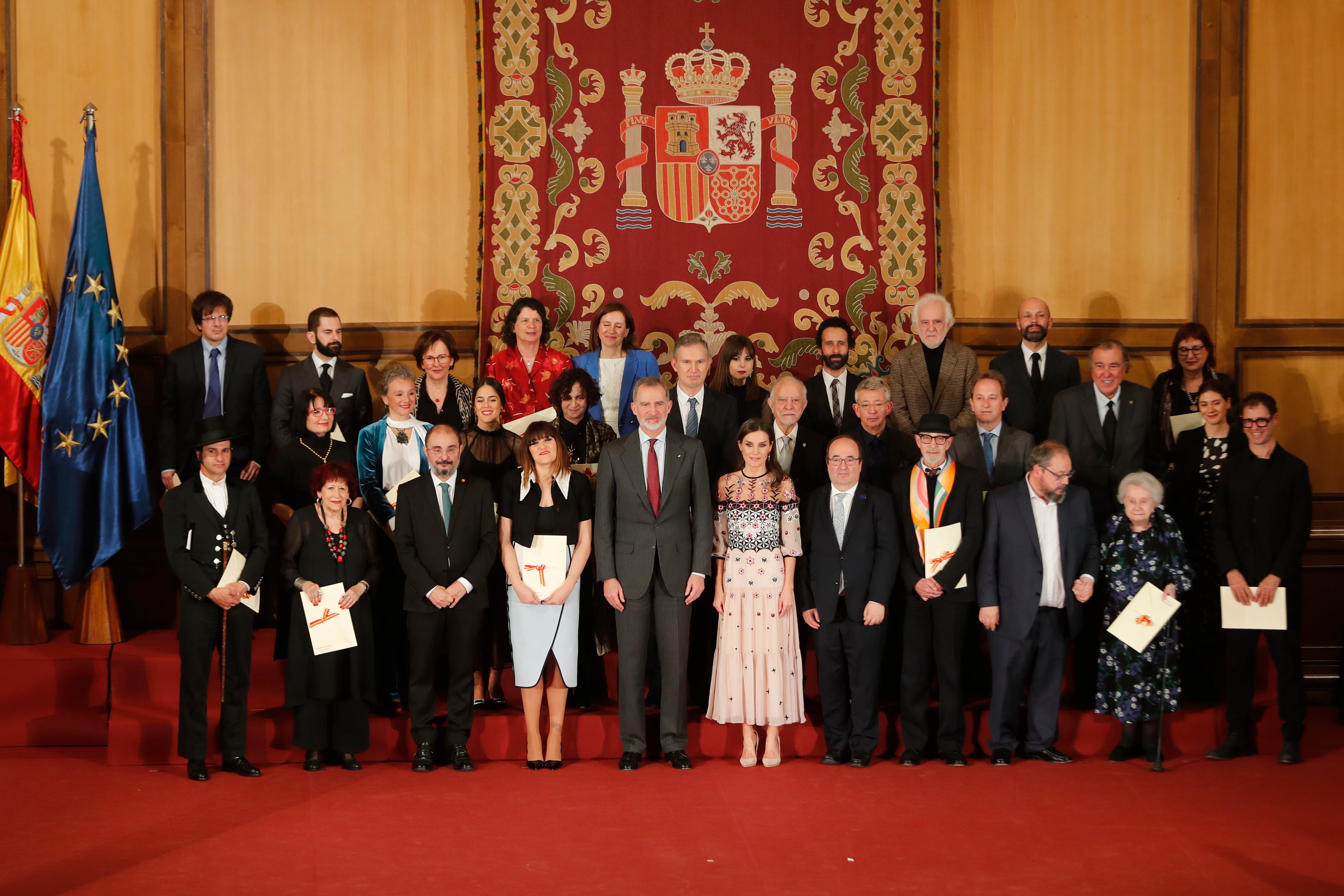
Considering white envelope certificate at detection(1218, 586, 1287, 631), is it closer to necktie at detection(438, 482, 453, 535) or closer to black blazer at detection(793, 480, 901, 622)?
black blazer at detection(793, 480, 901, 622)

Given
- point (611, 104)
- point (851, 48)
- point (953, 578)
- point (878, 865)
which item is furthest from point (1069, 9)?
point (878, 865)

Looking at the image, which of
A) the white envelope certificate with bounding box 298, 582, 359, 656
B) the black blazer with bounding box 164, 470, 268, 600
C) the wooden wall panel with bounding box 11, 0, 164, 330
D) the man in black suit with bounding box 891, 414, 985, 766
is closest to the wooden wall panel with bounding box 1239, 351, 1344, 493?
the man in black suit with bounding box 891, 414, 985, 766

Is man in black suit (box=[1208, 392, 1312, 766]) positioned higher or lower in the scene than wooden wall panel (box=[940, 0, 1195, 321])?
lower

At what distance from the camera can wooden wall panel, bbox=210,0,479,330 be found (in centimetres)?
680

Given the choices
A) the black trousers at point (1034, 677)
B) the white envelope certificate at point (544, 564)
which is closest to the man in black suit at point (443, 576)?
the white envelope certificate at point (544, 564)

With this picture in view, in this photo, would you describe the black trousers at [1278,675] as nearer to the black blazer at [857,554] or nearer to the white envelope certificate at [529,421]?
the black blazer at [857,554]

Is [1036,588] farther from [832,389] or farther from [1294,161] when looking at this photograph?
[1294,161]

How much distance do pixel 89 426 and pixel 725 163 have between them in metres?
3.68

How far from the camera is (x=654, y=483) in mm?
5145

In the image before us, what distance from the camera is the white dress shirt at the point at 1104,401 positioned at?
572 cm

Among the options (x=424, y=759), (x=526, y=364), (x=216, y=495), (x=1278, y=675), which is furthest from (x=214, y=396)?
(x=1278, y=675)

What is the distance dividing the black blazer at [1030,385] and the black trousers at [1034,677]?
4.07 feet

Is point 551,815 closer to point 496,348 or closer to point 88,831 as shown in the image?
point 88,831

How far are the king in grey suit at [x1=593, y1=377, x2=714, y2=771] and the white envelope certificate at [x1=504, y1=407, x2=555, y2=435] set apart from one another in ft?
1.07
